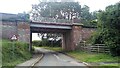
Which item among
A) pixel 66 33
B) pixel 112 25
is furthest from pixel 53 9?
pixel 112 25

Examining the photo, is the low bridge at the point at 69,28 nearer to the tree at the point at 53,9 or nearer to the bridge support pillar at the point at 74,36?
the bridge support pillar at the point at 74,36

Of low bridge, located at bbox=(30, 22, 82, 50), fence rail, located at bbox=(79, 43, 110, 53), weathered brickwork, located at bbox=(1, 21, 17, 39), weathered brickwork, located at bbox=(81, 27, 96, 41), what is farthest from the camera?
weathered brickwork, located at bbox=(81, 27, 96, 41)

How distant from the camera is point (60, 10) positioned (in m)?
74.9

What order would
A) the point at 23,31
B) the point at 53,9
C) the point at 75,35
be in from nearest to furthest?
the point at 23,31 < the point at 75,35 < the point at 53,9

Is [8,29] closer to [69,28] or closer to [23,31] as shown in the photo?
[23,31]

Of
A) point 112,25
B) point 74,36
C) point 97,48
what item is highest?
point 112,25

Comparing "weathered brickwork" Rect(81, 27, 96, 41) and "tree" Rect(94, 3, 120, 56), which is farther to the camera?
"weathered brickwork" Rect(81, 27, 96, 41)

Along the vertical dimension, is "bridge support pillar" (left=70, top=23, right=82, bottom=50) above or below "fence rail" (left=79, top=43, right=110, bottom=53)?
above

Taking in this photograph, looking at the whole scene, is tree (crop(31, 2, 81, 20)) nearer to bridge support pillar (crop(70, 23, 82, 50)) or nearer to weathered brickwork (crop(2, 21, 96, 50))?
weathered brickwork (crop(2, 21, 96, 50))

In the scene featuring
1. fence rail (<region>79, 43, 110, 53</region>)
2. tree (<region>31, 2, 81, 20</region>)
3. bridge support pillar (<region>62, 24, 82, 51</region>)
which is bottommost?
fence rail (<region>79, 43, 110, 53</region>)

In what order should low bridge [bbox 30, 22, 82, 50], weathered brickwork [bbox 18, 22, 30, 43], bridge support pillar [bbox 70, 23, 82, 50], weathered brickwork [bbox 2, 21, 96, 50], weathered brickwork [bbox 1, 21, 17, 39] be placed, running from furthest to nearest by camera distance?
bridge support pillar [bbox 70, 23, 82, 50] → low bridge [bbox 30, 22, 82, 50] → weathered brickwork [bbox 18, 22, 30, 43] → weathered brickwork [bbox 2, 21, 96, 50] → weathered brickwork [bbox 1, 21, 17, 39]

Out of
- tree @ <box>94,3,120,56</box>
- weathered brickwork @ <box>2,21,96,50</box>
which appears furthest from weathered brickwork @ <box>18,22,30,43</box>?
tree @ <box>94,3,120,56</box>

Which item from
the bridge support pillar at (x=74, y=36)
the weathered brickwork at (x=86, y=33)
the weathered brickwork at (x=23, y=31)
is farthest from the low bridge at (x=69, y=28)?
the weathered brickwork at (x=23, y=31)

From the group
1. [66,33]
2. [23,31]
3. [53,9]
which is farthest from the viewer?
[53,9]
